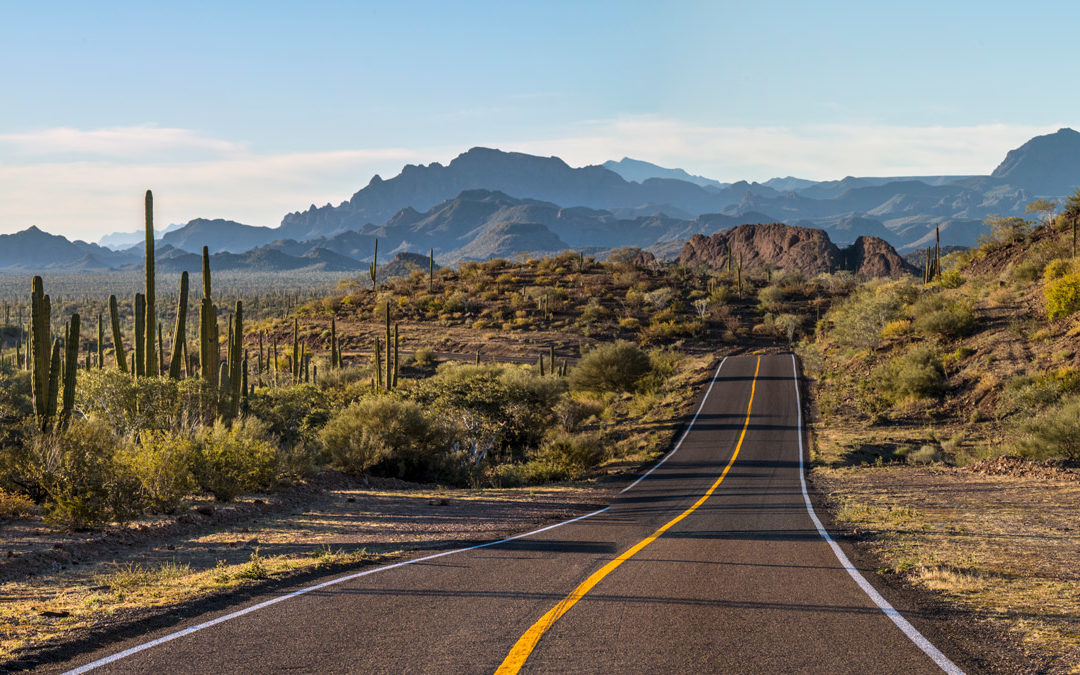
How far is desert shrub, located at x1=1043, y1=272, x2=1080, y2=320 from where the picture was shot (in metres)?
32.6

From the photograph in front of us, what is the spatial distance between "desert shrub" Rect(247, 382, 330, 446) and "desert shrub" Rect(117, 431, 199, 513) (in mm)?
9741

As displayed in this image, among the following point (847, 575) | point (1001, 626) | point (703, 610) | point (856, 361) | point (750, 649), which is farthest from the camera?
point (856, 361)

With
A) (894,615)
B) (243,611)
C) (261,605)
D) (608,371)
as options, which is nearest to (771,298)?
(608,371)

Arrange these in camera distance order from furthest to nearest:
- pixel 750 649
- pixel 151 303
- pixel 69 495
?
pixel 151 303 < pixel 69 495 < pixel 750 649

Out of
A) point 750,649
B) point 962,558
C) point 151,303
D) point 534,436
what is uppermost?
point 151,303

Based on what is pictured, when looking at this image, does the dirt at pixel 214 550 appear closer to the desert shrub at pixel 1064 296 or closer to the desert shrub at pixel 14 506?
the desert shrub at pixel 14 506

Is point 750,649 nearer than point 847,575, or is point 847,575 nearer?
point 750,649

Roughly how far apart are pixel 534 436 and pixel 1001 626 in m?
23.3

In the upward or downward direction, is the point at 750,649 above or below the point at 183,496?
above

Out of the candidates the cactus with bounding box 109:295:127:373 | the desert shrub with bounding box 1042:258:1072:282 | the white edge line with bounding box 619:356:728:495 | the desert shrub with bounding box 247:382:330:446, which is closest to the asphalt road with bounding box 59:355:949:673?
the white edge line with bounding box 619:356:728:495

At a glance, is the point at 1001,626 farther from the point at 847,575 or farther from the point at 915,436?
the point at 915,436

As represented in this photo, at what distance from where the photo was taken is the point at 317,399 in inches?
1169

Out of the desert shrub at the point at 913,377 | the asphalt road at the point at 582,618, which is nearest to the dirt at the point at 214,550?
the asphalt road at the point at 582,618

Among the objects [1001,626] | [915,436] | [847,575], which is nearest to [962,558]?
[847,575]
